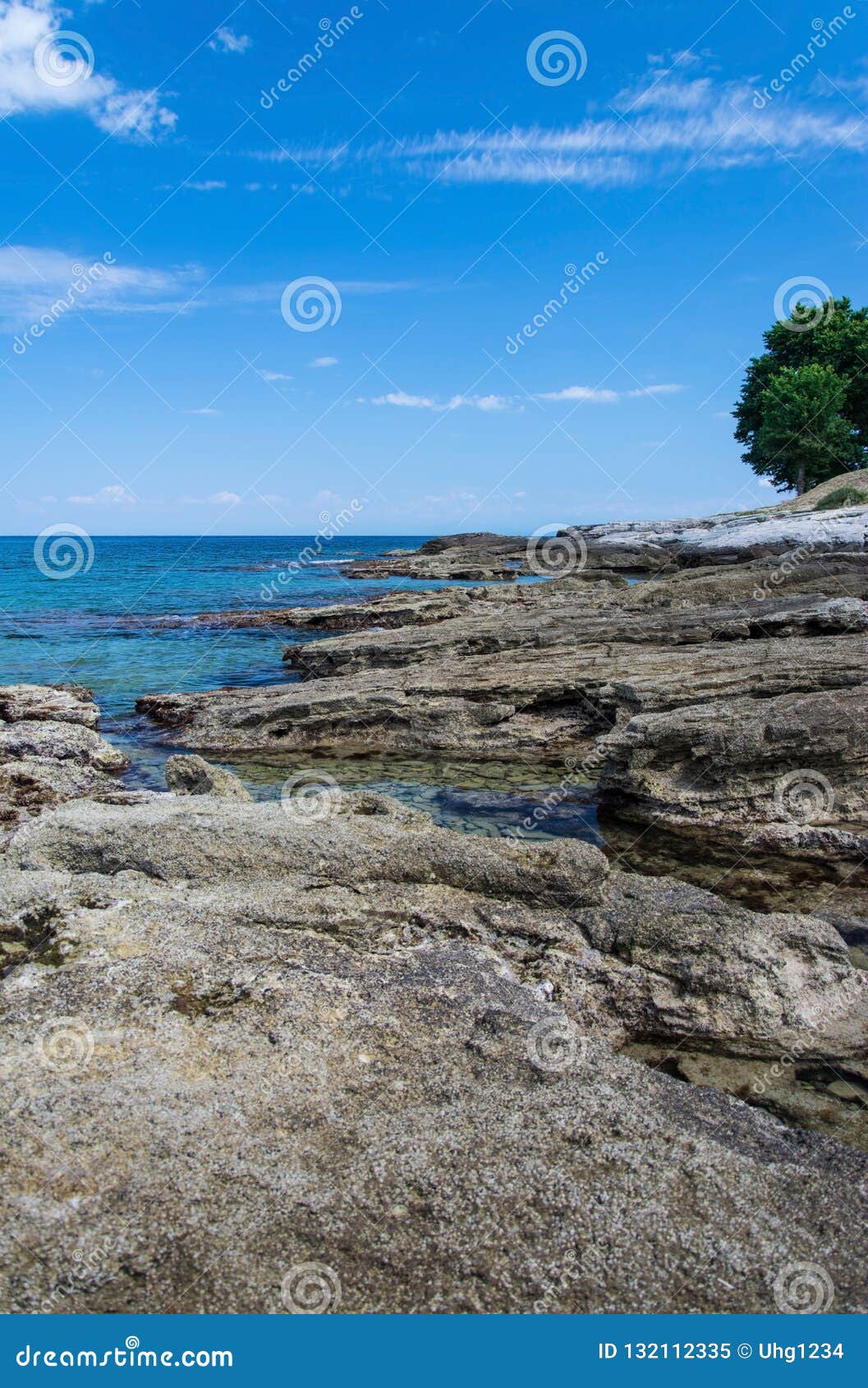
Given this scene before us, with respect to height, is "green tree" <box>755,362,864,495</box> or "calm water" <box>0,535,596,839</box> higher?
"green tree" <box>755,362,864,495</box>

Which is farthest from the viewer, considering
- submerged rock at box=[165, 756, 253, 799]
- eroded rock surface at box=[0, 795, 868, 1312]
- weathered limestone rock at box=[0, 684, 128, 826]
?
weathered limestone rock at box=[0, 684, 128, 826]

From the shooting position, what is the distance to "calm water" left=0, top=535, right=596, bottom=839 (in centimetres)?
1614

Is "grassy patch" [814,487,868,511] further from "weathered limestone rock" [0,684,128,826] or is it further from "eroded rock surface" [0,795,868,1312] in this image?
"eroded rock surface" [0,795,868,1312]

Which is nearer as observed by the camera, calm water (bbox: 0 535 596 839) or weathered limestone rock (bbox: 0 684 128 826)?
weathered limestone rock (bbox: 0 684 128 826)

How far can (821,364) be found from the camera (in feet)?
275

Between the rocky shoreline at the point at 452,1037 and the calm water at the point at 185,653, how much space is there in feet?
5.27

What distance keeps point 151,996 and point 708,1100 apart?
15.3ft

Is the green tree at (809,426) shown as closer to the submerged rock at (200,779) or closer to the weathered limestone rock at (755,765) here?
the weathered limestone rock at (755,765)

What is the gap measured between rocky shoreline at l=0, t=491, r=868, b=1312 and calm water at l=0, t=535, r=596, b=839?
1.61 m

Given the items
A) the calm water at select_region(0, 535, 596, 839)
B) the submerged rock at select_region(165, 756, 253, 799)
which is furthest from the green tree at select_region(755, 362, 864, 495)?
the submerged rock at select_region(165, 756, 253, 799)

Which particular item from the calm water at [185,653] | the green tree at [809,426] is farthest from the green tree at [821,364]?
the calm water at [185,653]

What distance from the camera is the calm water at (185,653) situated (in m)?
16.1

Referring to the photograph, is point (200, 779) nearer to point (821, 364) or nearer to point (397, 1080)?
point (397, 1080)

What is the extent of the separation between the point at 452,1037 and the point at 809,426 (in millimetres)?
83461
